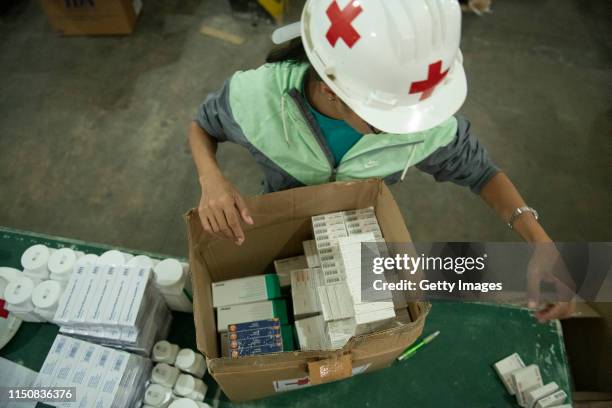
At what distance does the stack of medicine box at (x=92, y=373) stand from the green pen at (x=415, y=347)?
816mm

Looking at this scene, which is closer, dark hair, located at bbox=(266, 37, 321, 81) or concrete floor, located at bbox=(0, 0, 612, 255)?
dark hair, located at bbox=(266, 37, 321, 81)

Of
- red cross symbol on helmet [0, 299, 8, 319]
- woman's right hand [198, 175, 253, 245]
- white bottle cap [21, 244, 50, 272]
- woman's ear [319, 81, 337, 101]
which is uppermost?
woman's ear [319, 81, 337, 101]

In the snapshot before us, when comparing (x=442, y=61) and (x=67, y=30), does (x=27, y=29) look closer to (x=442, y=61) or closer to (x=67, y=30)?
(x=67, y=30)

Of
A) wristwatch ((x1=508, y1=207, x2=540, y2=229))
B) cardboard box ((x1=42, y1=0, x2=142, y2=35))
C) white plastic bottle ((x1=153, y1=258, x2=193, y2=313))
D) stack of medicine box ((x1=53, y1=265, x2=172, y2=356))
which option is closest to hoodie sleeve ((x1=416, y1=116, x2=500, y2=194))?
wristwatch ((x1=508, y1=207, x2=540, y2=229))

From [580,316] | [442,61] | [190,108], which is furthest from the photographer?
[190,108]

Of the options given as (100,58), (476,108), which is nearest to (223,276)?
(476,108)

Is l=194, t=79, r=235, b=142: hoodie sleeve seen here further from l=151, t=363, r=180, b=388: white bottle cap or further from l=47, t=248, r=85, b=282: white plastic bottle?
l=151, t=363, r=180, b=388: white bottle cap

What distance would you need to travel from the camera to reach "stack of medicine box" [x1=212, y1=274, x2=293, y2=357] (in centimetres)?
118

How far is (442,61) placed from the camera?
3.05 ft

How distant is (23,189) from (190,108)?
1222 mm

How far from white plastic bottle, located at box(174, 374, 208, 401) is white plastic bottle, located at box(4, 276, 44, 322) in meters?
0.51

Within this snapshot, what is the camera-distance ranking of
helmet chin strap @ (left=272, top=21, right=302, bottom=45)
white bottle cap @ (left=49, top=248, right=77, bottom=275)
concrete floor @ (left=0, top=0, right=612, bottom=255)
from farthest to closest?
1. concrete floor @ (left=0, top=0, right=612, bottom=255)
2. white bottle cap @ (left=49, top=248, right=77, bottom=275)
3. helmet chin strap @ (left=272, top=21, right=302, bottom=45)

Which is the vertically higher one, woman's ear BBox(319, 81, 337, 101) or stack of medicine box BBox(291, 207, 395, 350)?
woman's ear BBox(319, 81, 337, 101)

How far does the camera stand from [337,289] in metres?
1.14
